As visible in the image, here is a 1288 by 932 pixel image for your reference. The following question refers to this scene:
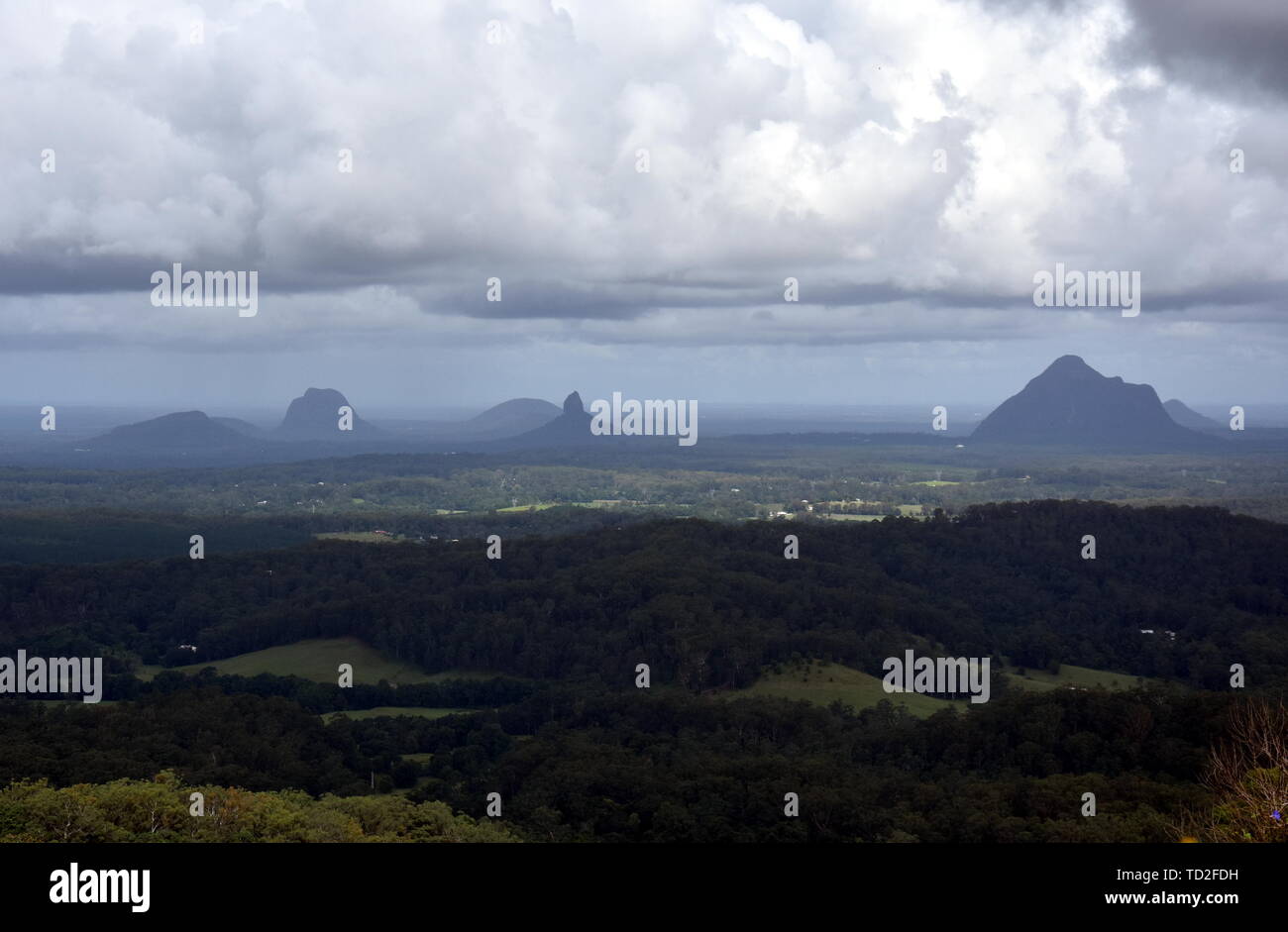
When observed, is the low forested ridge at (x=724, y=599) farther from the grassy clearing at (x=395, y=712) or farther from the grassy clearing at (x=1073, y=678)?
the grassy clearing at (x=395, y=712)

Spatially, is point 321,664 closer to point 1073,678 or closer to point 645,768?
point 645,768

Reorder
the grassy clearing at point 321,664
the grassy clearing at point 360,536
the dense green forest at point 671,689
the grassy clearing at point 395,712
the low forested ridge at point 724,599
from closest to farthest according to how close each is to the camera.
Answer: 1. the dense green forest at point 671,689
2. the grassy clearing at point 395,712
3. the grassy clearing at point 321,664
4. the low forested ridge at point 724,599
5. the grassy clearing at point 360,536

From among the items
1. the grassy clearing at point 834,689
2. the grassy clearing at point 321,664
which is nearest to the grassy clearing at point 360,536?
the grassy clearing at point 321,664

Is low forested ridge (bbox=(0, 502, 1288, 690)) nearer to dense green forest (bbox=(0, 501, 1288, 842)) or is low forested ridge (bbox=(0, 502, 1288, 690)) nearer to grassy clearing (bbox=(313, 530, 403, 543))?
dense green forest (bbox=(0, 501, 1288, 842))

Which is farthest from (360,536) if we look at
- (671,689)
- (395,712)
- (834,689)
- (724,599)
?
(834,689)

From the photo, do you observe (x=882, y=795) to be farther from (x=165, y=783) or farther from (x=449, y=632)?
(x=449, y=632)

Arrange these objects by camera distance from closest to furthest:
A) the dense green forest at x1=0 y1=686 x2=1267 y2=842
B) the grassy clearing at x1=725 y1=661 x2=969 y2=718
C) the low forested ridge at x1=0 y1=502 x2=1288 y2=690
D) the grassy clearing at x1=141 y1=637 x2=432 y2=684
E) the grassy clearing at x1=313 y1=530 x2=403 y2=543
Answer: the dense green forest at x1=0 y1=686 x2=1267 y2=842 → the grassy clearing at x1=725 y1=661 x2=969 y2=718 → the grassy clearing at x1=141 y1=637 x2=432 y2=684 → the low forested ridge at x1=0 y1=502 x2=1288 y2=690 → the grassy clearing at x1=313 y1=530 x2=403 y2=543

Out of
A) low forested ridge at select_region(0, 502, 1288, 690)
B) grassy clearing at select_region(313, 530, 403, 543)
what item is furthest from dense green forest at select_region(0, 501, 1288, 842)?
grassy clearing at select_region(313, 530, 403, 543)

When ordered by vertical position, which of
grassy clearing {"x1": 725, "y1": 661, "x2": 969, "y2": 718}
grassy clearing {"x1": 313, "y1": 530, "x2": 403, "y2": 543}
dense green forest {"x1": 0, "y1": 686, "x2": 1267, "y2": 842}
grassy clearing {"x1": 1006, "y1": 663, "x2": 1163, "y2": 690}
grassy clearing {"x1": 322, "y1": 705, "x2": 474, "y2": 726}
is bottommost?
grassy clearing {"x1": 322, "y1": 705, "x2": 474, "y2": 726}

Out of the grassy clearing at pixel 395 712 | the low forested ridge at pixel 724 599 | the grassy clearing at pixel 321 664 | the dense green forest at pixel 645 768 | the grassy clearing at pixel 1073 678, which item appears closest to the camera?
the dense green forest at pixel 645 768

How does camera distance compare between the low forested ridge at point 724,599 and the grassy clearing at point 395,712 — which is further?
the low forested ridge at point 724,599
